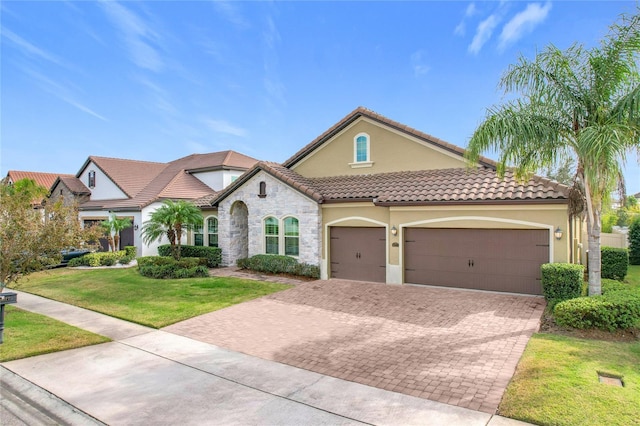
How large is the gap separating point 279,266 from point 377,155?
695 centimetres

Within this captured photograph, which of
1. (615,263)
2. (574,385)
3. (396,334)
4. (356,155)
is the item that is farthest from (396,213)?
(615,263)

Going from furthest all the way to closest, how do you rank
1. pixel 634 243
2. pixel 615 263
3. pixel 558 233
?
1. pixel 634 243
2. pixel 615 263
3. pixel 558 233

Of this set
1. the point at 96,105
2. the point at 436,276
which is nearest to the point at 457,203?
the point at 436,276

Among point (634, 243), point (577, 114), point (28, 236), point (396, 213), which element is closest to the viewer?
point (577, 114)

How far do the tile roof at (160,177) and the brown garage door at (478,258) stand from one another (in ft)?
48.8

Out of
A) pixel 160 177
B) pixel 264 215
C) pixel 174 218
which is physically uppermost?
pixel 160 177

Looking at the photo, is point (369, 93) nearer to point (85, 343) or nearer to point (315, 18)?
point (315, 18)

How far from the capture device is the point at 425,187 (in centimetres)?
1425

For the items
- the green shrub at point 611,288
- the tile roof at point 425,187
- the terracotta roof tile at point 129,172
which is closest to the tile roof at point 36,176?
the terracotta roof tile at point 129,172

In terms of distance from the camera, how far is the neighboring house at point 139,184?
2391 cm

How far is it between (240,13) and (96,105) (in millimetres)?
12704

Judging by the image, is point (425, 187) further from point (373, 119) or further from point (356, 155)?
point (373, 119)

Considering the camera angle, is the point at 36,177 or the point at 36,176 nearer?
the point at 36,177

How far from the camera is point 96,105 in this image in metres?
22.0
